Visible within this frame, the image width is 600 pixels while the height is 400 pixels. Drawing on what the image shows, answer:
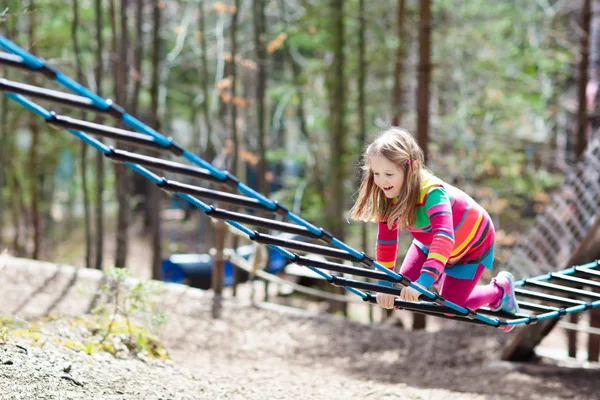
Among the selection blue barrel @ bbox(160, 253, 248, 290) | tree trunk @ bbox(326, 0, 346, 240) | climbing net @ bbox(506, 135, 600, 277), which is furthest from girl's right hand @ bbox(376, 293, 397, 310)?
blue barrel @ bbox(160, 253, 248, 290)

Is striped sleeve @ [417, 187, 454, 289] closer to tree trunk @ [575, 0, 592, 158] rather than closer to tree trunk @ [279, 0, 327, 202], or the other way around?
tree trunk @ [575, 0, 592, 158]

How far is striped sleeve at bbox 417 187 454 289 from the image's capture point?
302 centimetres

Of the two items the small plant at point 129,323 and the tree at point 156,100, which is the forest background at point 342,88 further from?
the small plant at point 129,323

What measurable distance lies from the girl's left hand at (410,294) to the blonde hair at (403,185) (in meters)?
0.31

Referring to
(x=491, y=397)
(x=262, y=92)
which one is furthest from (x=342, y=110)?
(x=491, y=397)

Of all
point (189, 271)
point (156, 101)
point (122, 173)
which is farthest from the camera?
point (189, 271)

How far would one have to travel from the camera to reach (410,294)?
3.04m

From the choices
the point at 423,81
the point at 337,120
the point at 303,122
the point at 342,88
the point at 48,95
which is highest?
the point at 342,88

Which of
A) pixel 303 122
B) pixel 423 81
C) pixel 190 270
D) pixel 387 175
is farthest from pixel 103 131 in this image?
pixel 303 122

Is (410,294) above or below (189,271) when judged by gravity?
above

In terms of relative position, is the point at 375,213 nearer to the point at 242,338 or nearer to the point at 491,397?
the point at 491,397

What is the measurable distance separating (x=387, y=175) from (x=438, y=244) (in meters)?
0.38

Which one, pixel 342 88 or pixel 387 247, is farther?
pixel 342 88

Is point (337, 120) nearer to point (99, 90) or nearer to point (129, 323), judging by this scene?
point (99, 90)
